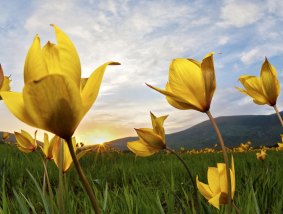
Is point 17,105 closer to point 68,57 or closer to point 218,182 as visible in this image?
point 68,57

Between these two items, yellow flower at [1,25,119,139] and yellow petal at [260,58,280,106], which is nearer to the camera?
yellow flower at [1,25,119,139]

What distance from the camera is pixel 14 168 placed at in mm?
3873

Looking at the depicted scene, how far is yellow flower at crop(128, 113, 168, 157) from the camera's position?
1.15 metres

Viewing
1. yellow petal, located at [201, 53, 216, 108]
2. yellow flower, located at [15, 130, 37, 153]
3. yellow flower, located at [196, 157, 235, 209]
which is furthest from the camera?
yellow flower, located at [15, 130, 37, 153]

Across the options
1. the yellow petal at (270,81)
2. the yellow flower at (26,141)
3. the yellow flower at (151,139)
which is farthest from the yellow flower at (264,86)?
the yellow flower at (26,141)

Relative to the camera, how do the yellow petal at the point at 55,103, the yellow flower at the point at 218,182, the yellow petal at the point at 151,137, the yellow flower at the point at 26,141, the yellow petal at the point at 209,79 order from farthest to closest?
the yellow flower at the point at 26,141 → the yellow petal at the point at 151,137 → the yellow flower at the point at 218,182 → the yellow petal at the point at 209,79 → the yellow petal at the point at 55,103

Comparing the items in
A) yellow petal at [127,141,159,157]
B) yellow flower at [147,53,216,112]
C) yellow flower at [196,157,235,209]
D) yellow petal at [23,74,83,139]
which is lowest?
yellow flower at [196,157,235,209]

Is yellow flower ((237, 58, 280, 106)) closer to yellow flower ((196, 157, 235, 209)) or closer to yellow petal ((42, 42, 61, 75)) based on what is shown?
yellow flower ((196, 157, 235, 209))

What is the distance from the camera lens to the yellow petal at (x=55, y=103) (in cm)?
51

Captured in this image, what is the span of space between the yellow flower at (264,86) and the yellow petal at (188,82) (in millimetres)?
397

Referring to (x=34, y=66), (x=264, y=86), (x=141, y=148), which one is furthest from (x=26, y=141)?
(x=34, y=66)

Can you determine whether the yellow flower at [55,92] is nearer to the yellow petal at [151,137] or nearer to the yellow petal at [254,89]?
the yellow petal at [151,137]

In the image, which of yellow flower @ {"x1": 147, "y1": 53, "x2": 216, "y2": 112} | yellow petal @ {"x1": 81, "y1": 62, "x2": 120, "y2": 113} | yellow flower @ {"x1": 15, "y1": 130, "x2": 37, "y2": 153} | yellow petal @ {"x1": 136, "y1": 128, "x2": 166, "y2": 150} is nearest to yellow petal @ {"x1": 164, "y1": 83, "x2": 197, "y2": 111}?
yellow flower @ {"x1": 147, "y1": 53, "x2": 216, "y2": 112}

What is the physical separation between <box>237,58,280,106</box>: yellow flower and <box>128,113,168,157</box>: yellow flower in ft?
1.06
